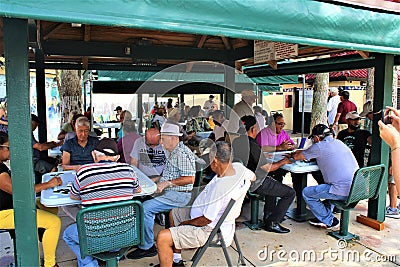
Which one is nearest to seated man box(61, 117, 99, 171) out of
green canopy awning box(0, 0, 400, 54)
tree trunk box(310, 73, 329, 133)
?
green canopy awning box(0, 0, 400, 54)

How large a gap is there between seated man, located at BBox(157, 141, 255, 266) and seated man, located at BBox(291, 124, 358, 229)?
123cm

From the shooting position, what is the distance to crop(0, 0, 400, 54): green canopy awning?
1833mm

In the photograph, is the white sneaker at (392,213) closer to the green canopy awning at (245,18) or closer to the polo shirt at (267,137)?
the polo shirt at (267,137)

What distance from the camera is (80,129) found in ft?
12.2

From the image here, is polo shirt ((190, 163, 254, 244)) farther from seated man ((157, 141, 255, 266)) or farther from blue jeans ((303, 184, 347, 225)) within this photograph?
blue jeans ((303, 184, 347, 225))

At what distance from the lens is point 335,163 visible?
3486mm

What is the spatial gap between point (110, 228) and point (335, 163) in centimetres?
235

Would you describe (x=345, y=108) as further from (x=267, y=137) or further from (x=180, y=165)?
(x=180, y=165)

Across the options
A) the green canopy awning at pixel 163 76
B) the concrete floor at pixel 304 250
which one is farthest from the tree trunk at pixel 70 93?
the concrete floor at pixel 304 250

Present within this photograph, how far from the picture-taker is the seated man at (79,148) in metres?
3.73

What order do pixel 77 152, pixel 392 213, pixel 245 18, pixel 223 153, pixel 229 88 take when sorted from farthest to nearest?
1. pixel 229 88
2. pixel 392 213
3. pixel 77 152
4. pixel 223 153
5. pixel 245 18

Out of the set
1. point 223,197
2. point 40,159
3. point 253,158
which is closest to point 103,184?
point 223,197

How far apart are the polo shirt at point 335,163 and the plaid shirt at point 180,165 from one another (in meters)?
1.31

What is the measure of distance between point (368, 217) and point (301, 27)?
2.61 meters
